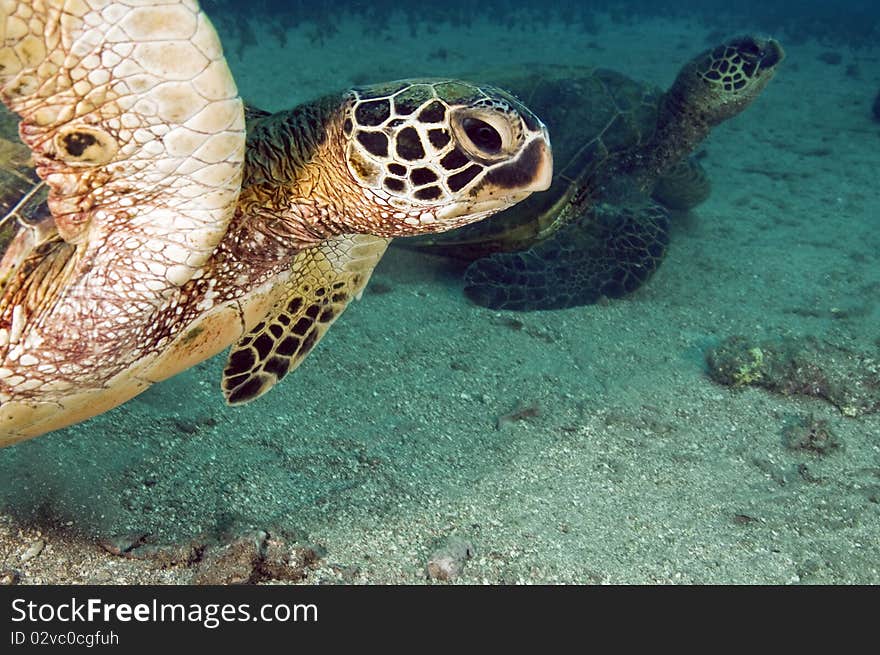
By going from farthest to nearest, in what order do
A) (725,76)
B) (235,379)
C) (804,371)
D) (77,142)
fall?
(725,76) < (804,371) < (235,379) < (77,142)

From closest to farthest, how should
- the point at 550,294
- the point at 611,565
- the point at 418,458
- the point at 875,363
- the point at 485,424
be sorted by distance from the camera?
the point at 611,565
the point at 418,458
the point at 485,424
the point at 875,363
the point at 550,294

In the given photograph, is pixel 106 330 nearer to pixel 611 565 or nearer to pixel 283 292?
pixel 283 292

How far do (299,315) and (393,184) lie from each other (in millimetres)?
803

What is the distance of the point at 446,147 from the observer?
1697 mm

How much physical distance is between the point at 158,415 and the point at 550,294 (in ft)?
7.65

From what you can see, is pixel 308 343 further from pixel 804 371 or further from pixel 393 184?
pixel 804 371

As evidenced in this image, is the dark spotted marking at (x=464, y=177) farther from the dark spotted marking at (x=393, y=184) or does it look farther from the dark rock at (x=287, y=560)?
the dark rock at (x=287, y=560)

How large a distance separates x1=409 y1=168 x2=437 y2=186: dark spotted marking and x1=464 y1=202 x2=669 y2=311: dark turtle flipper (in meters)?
2.25

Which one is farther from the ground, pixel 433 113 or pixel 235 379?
pixel 433 113

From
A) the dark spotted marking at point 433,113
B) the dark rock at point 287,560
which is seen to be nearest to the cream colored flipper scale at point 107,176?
the dark spotted marking at point 433,113

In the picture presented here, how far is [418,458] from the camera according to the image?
2.59 meters

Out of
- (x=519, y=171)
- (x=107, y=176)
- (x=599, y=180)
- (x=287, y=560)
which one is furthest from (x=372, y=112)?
(x=599, y=180)

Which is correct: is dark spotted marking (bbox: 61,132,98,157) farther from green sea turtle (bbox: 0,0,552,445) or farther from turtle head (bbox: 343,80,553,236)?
turtle head (bbox: 343,80,553,236)

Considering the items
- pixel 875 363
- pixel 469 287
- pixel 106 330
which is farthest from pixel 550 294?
pixel 106 330
